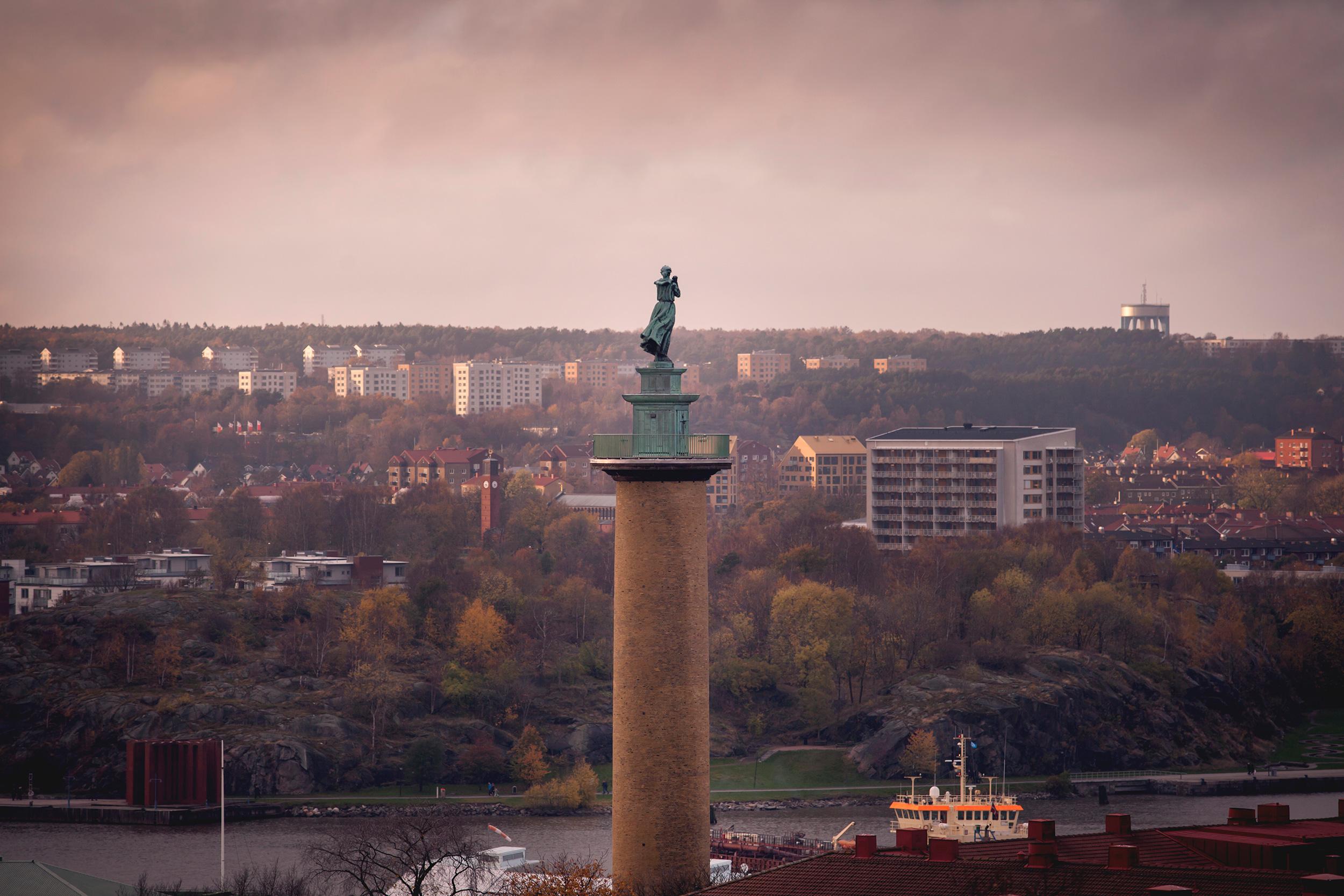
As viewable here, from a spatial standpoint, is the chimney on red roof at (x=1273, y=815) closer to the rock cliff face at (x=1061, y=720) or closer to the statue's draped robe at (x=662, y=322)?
the statue's draped robe at (x=662, y=322)

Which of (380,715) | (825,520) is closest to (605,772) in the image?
(380,715)

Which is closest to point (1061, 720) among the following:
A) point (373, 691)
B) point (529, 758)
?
point (529, 758)

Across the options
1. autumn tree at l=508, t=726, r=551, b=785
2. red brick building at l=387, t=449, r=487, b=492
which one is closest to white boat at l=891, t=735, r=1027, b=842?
autumn tree at l=508, t=726, r=551, b=785

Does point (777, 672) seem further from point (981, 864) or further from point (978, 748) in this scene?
point (981, 864)

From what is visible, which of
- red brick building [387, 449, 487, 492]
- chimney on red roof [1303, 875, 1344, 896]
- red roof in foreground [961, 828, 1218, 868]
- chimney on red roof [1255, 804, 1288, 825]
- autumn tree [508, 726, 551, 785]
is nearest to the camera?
chimney on red roof [1303, 875, 1344, 896]

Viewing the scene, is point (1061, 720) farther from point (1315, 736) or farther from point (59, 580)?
point (59, 580)

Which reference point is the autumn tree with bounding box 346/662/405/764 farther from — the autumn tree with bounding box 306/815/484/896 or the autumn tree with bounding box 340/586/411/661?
the autumn tree with bounding box 306/815/484/896
